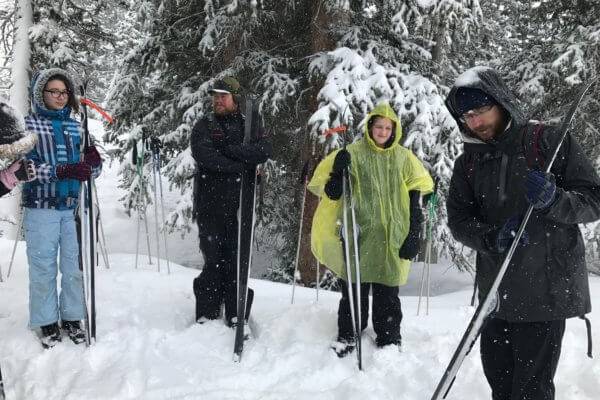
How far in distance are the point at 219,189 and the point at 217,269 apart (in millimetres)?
776

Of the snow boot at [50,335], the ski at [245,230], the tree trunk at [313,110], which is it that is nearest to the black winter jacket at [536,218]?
the ski at [245,230]

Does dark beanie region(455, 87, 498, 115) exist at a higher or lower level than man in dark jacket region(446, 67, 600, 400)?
higher

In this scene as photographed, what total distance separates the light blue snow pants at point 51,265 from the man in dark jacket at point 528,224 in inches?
126

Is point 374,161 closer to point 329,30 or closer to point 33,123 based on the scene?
point 33,123

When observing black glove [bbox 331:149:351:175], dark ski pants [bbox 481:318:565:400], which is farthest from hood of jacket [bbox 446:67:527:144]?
black glove [bbox 331:149:351:175]

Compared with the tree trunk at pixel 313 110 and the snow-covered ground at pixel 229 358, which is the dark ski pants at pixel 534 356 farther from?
the tree trunk at pixel 313 110

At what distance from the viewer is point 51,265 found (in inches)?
153

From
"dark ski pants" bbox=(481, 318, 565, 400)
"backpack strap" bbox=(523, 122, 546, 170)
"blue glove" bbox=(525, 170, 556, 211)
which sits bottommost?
"dark ski pants" bbox=(481, 318, 565, 400)

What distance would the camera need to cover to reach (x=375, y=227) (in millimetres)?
3977

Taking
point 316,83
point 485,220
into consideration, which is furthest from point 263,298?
point 316,83

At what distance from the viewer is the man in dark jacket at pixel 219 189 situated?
4109 mm

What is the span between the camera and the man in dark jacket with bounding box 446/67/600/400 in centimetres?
215

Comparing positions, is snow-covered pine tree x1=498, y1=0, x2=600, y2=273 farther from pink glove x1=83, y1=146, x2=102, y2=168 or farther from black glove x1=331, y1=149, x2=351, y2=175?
pink glove x1=83, y1=146, x2=102, y2=168

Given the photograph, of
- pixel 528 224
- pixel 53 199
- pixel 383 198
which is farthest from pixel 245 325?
pixel 528 224
